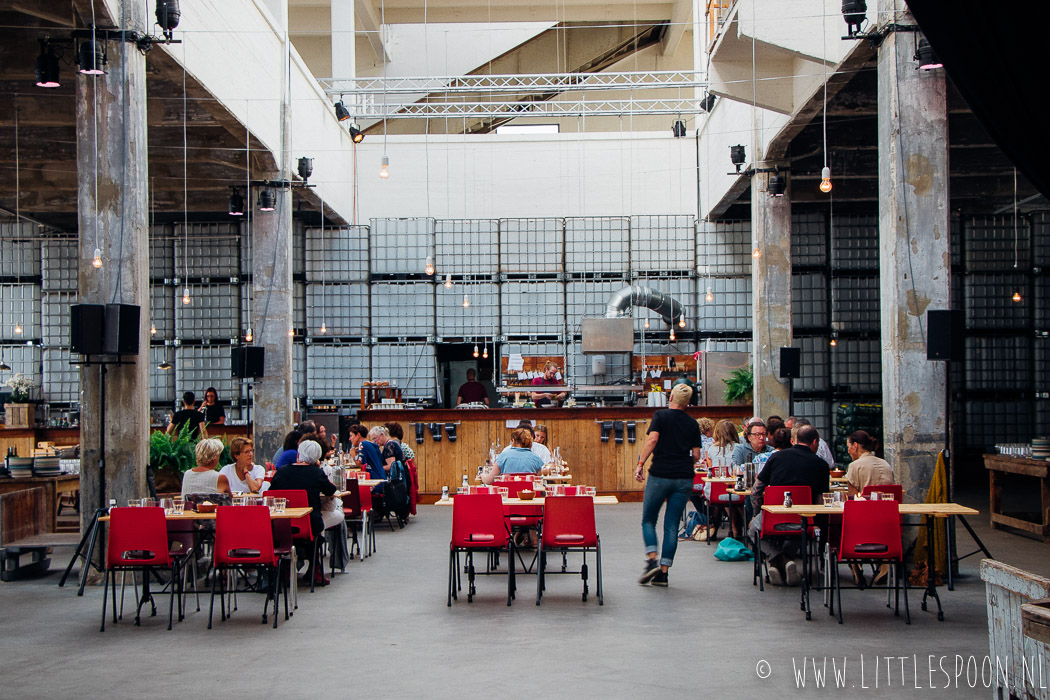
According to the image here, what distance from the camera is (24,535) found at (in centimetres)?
957

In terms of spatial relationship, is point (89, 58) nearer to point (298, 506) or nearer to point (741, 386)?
point (298, 506)

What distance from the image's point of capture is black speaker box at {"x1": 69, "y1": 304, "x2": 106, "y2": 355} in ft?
29.0

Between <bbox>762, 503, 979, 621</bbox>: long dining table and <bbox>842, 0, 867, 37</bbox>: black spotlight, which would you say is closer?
<bbox>762, 503, 979, 621</bbox>: long dining table

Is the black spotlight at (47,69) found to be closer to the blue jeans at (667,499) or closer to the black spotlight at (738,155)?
the blue jeans at (667,499)

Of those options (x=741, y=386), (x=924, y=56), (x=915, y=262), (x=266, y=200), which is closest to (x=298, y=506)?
(x=915, y=262)

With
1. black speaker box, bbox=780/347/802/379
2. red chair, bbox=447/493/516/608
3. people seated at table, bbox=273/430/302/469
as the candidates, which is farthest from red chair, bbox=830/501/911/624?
black speaker box, bbox=780/347/802/379

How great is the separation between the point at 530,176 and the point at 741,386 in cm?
689

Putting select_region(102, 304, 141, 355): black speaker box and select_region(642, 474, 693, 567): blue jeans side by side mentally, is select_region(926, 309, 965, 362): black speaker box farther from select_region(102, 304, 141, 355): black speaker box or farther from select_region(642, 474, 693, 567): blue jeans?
select_region(102, 304, 141, 355): black speaker box

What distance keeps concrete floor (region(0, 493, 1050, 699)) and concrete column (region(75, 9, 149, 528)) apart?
1.25m

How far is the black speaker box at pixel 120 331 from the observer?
8.93m

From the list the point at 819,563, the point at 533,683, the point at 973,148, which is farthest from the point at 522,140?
the point at 533,683

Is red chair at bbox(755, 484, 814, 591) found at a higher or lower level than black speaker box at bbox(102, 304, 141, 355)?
lower

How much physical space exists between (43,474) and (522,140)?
1261cm

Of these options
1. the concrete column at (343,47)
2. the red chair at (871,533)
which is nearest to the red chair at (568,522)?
the red chair at (871,533)
